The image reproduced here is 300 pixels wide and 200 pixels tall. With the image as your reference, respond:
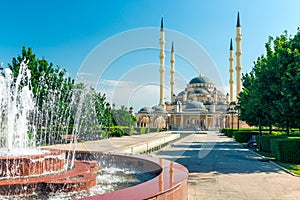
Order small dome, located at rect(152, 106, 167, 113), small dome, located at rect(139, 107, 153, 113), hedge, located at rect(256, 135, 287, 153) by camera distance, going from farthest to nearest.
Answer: small dome, located at rect(139, 107, 153, 113)
small dome, located at rect(152, 106, 167, 113)
hedge, located at rect(256, 135, 287, 153)

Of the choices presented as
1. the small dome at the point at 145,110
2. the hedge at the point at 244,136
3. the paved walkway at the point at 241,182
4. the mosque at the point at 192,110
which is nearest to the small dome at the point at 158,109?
the mosque at the point at 192,110

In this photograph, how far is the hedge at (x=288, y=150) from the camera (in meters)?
12.1

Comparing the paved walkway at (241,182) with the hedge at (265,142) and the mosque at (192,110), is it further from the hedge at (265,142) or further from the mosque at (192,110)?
the mosque at (192,110)

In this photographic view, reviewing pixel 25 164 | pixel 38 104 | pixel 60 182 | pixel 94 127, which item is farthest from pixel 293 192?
pixel 94 127

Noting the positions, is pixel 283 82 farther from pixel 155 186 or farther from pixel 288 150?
pixel 155 186

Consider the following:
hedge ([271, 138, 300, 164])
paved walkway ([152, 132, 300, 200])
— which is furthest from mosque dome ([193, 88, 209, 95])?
paved walkway ([152, 132, 300, 200])

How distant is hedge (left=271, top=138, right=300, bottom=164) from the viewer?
39.6ft

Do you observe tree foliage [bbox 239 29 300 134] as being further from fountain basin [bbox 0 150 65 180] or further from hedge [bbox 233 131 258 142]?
hedge [bbox 233 131 258 142]

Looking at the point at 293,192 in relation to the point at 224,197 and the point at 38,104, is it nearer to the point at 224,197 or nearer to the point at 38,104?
the point at 224,197

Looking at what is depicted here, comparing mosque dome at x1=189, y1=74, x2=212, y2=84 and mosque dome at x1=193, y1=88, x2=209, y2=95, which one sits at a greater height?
mosque dome at x1=189, y1=74, x2=212, y2=84

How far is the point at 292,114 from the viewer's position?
41.9ft

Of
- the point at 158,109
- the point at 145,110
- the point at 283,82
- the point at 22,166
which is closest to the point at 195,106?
the point at 158,109

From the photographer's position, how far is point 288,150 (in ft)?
40.2

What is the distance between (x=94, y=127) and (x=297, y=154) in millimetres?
20476
